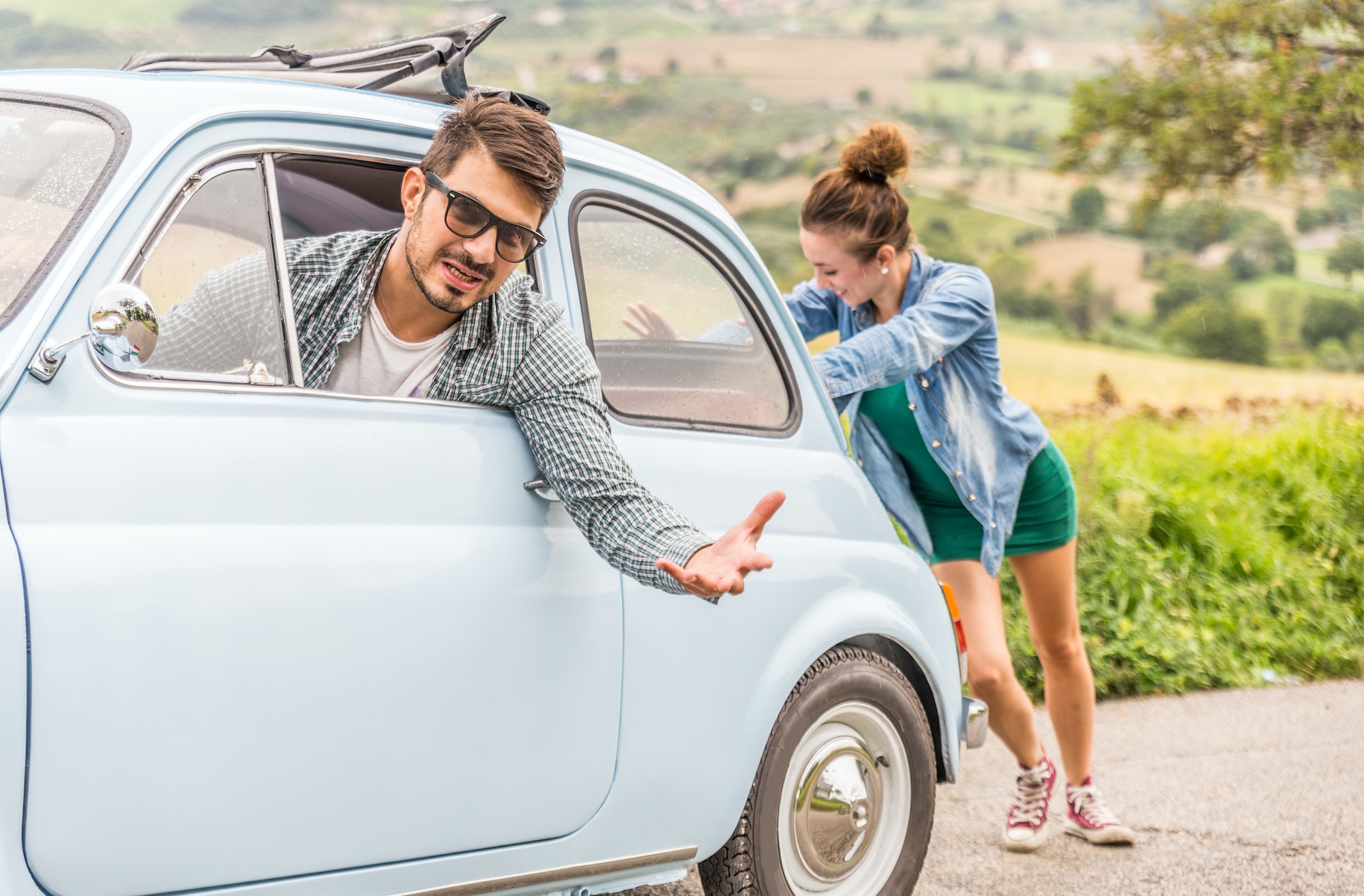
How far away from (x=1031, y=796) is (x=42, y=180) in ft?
11.2

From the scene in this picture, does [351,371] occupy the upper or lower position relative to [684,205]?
lower

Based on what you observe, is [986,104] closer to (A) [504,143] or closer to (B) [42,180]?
(A) [504,143]

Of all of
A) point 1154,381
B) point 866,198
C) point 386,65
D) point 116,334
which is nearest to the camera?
point 116,334

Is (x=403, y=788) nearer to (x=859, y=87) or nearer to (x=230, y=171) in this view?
(x=230, y=171)

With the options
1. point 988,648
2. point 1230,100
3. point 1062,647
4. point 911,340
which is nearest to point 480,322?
point 911,340

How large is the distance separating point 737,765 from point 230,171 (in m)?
1.64

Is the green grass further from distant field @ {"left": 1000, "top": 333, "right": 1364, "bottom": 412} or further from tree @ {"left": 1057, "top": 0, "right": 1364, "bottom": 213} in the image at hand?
tree @ {"left": 1057, "top": 0, "right": 1364, "bottom": 213}

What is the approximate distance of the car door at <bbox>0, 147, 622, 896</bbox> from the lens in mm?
2078

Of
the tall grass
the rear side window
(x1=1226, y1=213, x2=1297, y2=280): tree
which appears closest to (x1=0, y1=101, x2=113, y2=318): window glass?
the rear side window

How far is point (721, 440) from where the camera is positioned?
127 inches

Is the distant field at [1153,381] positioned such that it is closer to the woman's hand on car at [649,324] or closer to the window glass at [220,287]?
the woman's hand on car at [649,324]

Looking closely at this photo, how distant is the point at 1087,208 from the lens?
77.3 feet

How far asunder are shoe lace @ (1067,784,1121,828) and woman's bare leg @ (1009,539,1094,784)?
38 mm

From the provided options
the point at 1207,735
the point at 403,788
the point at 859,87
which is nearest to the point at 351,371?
the point at 403,788
